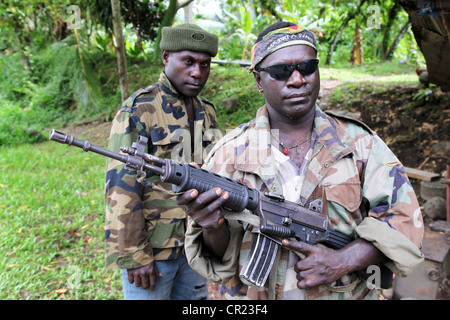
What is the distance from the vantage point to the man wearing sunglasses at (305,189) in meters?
1.65

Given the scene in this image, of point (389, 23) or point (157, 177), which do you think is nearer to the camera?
point (157, 177)

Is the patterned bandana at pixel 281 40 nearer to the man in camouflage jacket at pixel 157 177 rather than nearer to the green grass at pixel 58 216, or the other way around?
the man in camouflage jacket at pixel 157 177

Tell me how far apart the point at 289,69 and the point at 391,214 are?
882mm

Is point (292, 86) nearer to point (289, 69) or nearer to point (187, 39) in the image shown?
point (289, 69)

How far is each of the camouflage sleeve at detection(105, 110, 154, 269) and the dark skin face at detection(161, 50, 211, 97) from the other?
1.48 feet

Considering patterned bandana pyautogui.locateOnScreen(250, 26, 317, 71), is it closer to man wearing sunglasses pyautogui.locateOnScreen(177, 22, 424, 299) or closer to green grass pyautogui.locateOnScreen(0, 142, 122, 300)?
man wearing sunglasses pyautogui.locateOnScreen(177, 22, 424, 299)

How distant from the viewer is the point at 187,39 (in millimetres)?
2465

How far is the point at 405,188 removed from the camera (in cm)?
168

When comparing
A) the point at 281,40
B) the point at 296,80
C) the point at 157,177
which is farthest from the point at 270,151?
the point at 157,177

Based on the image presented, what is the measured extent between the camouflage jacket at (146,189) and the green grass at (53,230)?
1730 mm

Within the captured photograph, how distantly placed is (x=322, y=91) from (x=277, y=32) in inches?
263

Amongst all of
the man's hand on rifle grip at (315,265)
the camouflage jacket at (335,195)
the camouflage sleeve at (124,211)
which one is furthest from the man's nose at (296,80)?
the camouflage sleeve at (124,211)

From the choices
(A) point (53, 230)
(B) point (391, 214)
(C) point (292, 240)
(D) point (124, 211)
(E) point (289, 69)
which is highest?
(E) point (289, 69)
